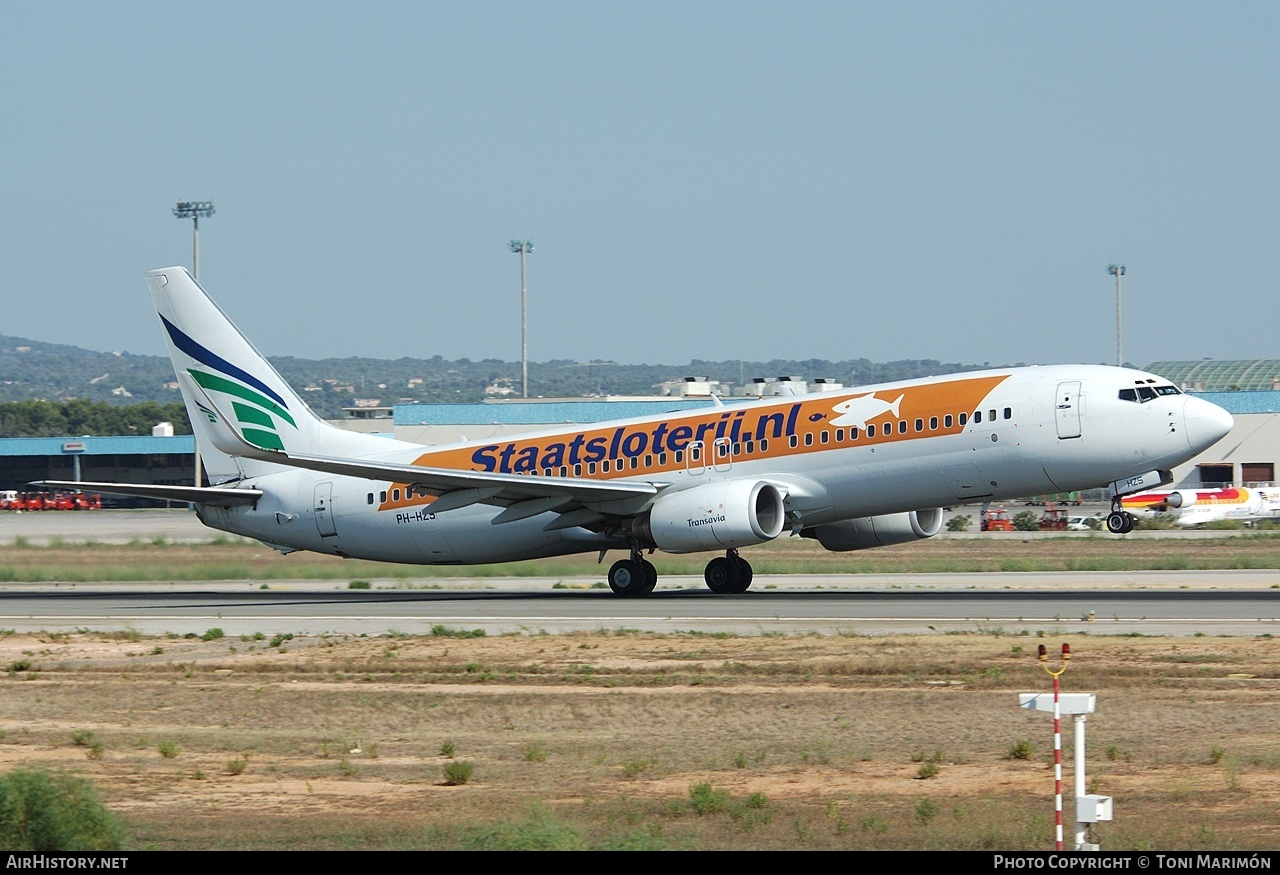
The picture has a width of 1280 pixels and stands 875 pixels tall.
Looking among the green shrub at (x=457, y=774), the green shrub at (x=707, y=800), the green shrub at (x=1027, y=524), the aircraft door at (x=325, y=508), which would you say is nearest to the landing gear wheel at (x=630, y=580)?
the aircraft door at (x=325, y=508)

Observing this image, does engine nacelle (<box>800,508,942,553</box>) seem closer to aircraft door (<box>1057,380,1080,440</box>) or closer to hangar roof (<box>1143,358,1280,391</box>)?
aircraft door (<box>1057,380,1080,440</box>)

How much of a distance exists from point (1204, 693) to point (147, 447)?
120 meters

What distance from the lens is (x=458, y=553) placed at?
38281 millimetres

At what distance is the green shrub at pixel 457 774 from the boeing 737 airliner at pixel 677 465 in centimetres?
1831

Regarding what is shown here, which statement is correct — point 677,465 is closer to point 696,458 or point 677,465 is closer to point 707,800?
point 696,458

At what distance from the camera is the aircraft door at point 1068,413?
32.0m

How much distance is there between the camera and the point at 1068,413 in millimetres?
32125

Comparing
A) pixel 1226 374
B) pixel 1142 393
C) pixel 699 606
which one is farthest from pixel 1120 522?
pixel 1226 374

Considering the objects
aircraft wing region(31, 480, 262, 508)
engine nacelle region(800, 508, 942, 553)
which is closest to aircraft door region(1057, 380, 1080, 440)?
engine nacelle region(800, 508, 942, 553)

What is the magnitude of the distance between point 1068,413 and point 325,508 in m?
18.6

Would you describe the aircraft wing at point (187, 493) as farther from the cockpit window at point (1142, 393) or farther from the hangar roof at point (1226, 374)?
the hangar roof at point (1226, 374)
